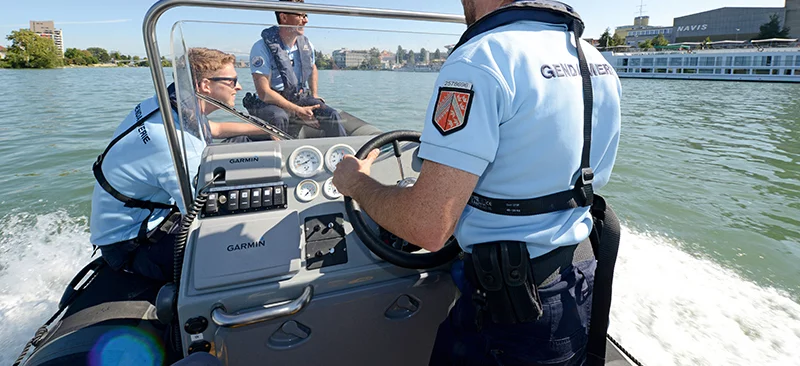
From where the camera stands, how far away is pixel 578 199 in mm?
1021

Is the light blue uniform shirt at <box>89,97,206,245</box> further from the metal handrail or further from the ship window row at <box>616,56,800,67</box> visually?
the ship window row at <box>616,56,800,67</box>

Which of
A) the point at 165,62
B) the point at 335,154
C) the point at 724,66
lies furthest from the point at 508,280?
the point at 724,66

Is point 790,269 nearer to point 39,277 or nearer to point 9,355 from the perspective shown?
point 9,355

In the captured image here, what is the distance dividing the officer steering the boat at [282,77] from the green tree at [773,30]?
7148 centimetres

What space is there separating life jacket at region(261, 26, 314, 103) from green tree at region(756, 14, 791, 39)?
71.5m

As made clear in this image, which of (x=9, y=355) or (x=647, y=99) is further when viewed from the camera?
(x=647, y=99)

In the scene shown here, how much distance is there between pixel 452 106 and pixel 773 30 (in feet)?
237

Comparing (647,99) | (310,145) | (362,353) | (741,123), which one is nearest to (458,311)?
(362,353)

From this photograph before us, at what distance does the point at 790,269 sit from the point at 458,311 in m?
4.17

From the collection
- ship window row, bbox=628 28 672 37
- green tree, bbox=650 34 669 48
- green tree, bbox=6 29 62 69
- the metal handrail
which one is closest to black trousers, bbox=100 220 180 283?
the metal handrail

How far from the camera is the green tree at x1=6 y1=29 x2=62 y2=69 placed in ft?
166

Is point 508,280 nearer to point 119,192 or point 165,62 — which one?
point 165,62

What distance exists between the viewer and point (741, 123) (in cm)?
1262

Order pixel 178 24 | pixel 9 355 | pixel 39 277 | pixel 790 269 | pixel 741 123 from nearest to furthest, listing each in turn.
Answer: pixel 178 24, pixel 9 355, pixel 39 277, pixel 790 269, pixel 741 123
